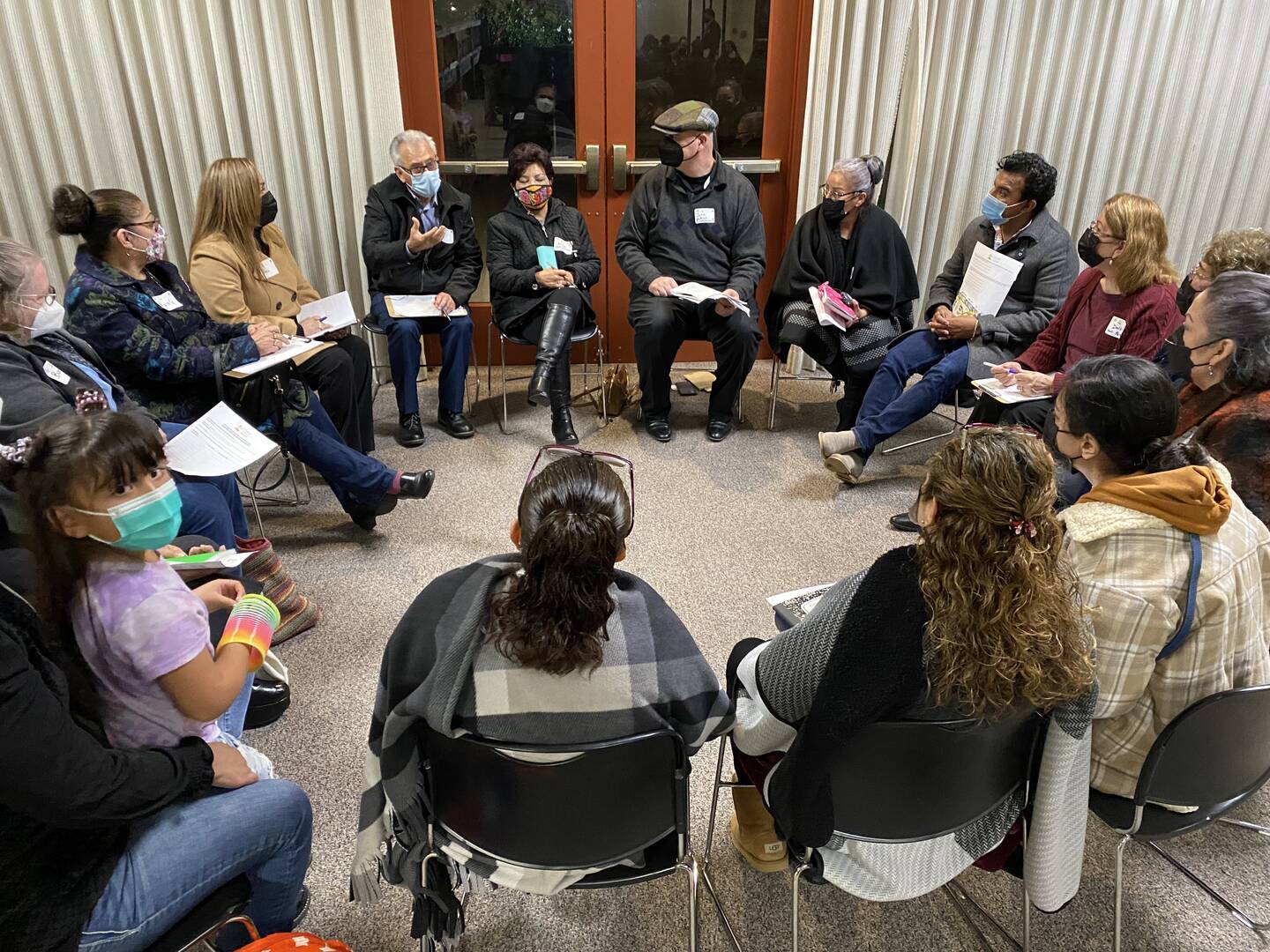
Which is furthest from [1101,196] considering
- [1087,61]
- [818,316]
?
[818,316]

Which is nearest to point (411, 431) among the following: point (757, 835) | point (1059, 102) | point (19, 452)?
point (19, 452)

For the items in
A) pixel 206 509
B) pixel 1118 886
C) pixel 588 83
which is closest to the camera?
pixel 1118 886

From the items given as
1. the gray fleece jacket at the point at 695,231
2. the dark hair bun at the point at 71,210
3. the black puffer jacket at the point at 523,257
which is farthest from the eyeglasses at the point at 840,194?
the dark hair bun at the point at 71,210

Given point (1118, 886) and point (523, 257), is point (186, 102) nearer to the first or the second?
point (523, 257)

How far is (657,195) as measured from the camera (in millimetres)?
4188

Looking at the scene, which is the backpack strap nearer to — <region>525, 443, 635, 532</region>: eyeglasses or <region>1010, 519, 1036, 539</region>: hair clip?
<region>1010, 519, 1036, 539</region>: hair clip

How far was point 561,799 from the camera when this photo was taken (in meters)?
1.29

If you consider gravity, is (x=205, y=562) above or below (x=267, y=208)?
below

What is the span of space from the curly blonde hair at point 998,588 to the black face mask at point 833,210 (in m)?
2.89

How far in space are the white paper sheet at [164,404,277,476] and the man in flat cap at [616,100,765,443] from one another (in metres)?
1.89

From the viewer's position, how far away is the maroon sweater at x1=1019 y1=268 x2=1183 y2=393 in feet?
10.0

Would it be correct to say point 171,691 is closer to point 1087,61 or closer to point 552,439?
point 552,439

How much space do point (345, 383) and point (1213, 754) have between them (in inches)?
123

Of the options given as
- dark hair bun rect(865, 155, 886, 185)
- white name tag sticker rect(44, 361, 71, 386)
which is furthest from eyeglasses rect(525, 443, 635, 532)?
dark hair bun rect(865, 155, 886, 185)
